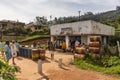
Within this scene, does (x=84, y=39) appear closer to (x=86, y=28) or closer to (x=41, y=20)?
(x=86, y=28)

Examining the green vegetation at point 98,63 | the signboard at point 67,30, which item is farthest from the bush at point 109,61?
the signboard at point 67,30

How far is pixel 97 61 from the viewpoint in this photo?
725 inches

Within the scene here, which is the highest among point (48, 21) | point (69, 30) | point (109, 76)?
point (48, 21)

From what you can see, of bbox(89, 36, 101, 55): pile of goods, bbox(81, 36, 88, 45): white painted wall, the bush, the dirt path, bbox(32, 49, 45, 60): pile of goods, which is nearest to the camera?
the dirt path

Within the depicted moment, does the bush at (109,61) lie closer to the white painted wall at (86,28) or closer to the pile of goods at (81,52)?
the pile of goods at (81,52)

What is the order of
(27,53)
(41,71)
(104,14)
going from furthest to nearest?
1. (104,14)
2. (27,53)
3. (41,71)

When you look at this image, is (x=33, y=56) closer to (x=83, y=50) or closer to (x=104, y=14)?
(x=83, y=50)

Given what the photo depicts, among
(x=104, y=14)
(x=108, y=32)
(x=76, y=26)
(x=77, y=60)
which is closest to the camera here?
(x=77, y=60)

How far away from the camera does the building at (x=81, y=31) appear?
2480 centimetres

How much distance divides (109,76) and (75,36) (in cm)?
1373

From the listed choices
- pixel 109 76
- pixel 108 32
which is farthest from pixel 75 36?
pixel 109 76

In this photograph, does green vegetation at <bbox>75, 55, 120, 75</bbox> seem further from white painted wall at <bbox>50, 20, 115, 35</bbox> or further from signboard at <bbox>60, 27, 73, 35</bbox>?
signboard at <bbox>60, 27, 73, 35</bbox>

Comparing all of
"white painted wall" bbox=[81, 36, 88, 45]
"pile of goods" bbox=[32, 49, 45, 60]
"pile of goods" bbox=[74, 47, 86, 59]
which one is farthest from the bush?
"white painted wall" bbox=[81, 36, 88, 45]

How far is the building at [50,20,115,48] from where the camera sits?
2480 centimetres
